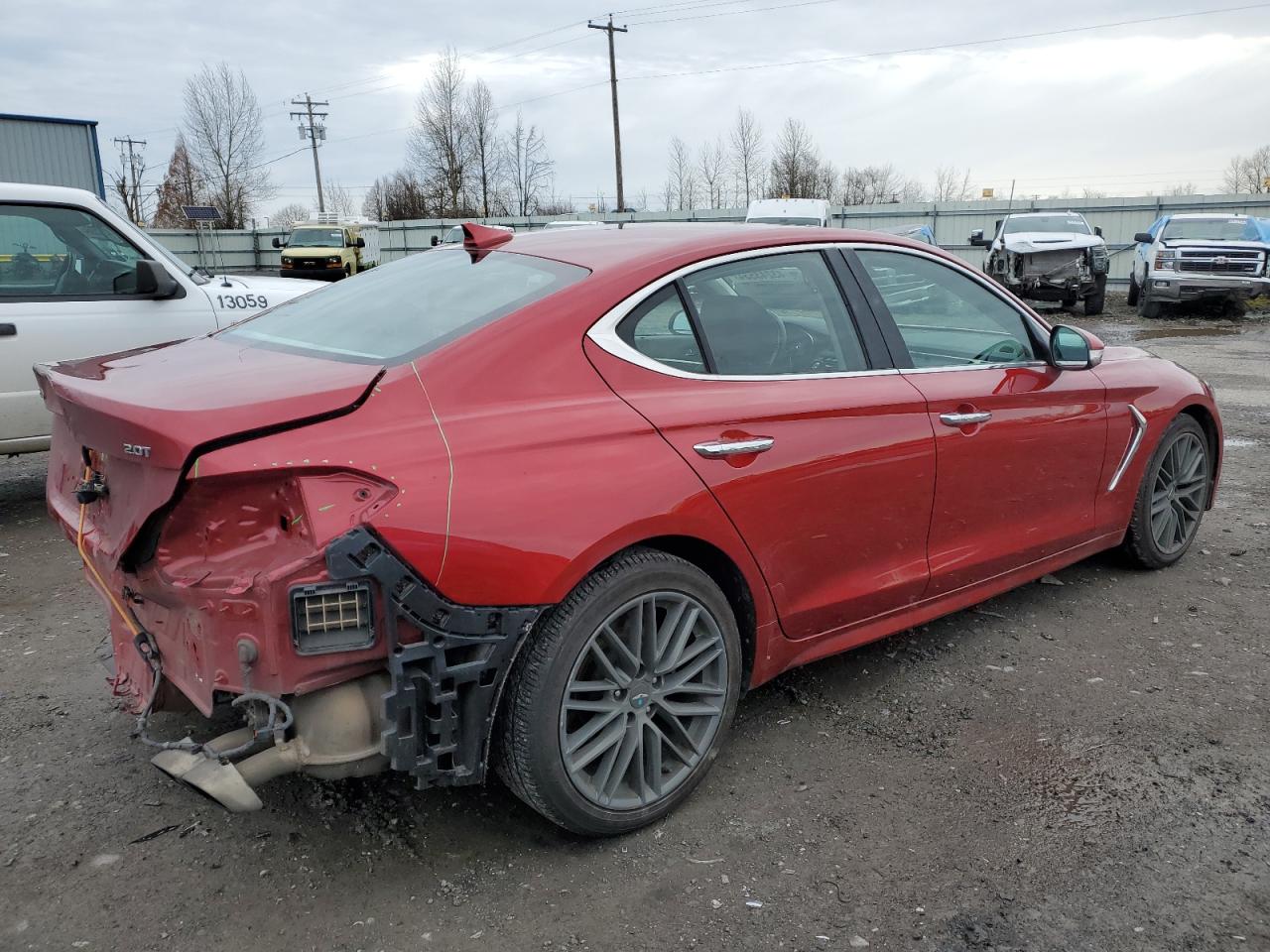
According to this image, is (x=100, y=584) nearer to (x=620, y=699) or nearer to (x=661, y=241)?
(x=620, y=699)

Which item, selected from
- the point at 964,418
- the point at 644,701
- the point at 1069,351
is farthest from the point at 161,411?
the point at 1069,351

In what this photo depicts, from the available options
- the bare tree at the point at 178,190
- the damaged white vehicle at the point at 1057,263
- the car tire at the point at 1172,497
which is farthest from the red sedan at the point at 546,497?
the bare tree at the point at 178,190

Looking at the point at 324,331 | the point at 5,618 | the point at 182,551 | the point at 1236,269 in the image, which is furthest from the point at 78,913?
the point at 1236,269

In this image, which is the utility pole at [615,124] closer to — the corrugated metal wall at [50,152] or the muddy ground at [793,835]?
the corrugated metal wall at [50,152]

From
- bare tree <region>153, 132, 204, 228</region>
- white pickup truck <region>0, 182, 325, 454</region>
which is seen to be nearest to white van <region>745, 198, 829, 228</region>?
white pickup truck <region>0, 182, 325, 454</region>

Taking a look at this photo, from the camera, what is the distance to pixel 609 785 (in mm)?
2646

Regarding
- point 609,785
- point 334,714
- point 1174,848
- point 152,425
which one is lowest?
point 1174,848

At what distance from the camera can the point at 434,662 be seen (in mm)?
2281

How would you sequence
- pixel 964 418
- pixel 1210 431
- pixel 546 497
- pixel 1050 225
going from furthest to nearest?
1. pixel 1050 225
2. pixel 1210 431
3. pixel 964 418
4. pixel 546 497

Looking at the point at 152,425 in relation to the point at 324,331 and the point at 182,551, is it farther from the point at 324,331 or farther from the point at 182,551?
the point at 324,331

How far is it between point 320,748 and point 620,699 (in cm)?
75

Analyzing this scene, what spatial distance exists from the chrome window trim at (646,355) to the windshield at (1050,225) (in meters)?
17.7

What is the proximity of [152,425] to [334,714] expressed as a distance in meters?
0.77

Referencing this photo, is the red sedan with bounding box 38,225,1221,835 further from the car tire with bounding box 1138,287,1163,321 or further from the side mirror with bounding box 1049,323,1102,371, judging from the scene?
the car tire with bounding box 1138,287,1163,321
